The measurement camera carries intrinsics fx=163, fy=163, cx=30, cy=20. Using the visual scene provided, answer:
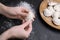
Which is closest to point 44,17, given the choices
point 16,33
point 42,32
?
point 42,32

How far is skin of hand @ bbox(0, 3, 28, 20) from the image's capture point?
88cm

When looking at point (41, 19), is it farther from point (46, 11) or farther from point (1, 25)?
point (1, 25)

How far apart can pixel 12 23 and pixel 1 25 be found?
63mm

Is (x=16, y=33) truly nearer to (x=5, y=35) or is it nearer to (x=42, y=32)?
(x=5, y=35)

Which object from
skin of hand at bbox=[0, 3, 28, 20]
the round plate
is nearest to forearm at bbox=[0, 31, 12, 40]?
skin of hand at bbox=[0, 3, 28, 20]

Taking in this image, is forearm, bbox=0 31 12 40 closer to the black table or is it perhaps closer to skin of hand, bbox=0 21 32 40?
skin of hand, bbox=0 21 32 40

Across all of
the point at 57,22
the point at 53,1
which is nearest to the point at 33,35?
the point at 57,22

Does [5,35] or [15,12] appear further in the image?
[15,12]

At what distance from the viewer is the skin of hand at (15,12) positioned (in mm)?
876

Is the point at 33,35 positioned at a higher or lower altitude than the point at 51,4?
lower

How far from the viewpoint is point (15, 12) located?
88cm

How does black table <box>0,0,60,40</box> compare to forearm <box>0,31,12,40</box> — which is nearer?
forearm <box>0,31,12,40</box>

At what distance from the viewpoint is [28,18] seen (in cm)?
89

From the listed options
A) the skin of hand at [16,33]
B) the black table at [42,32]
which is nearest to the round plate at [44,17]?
the black table at [42,32]
